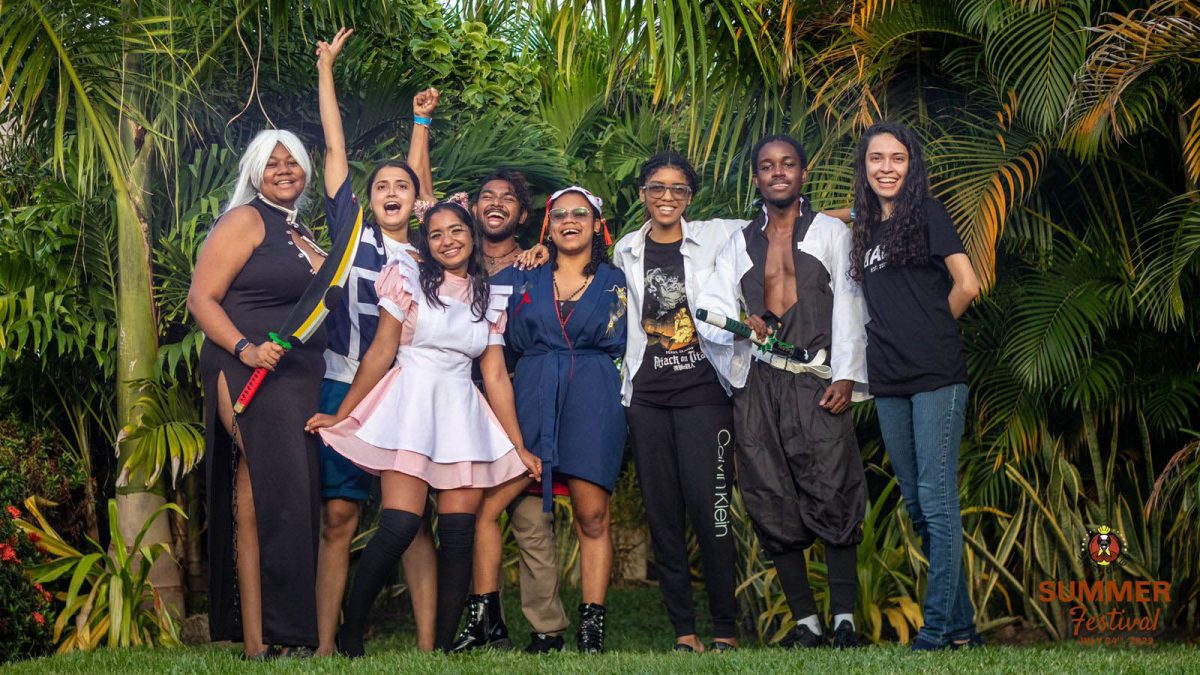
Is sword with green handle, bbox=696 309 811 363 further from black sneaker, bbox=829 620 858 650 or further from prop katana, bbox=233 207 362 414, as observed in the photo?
prop katana, bbox=233 207 362 414

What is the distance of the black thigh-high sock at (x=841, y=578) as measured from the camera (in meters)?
5.68

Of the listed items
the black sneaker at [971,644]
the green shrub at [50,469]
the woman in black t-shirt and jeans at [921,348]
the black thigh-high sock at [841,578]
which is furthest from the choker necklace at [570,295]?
the green shrub at [50,469]

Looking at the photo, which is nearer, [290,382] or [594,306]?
[290,382]

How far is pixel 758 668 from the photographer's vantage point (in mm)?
4902

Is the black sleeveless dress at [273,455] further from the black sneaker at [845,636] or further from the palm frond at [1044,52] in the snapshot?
the palm frond at [1044,52]

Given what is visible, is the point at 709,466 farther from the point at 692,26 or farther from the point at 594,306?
the point at 692,26

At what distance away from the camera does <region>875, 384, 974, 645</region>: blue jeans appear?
5.29m

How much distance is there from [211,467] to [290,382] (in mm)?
485

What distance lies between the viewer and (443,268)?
5918mm

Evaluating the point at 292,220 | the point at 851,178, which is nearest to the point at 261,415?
the point at 292,220

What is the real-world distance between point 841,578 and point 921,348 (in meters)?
1.07

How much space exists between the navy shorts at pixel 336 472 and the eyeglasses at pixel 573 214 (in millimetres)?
1228

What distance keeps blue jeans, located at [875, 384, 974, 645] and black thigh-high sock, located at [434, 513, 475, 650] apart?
183cm

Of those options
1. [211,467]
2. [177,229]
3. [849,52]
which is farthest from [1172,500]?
[177,229]
